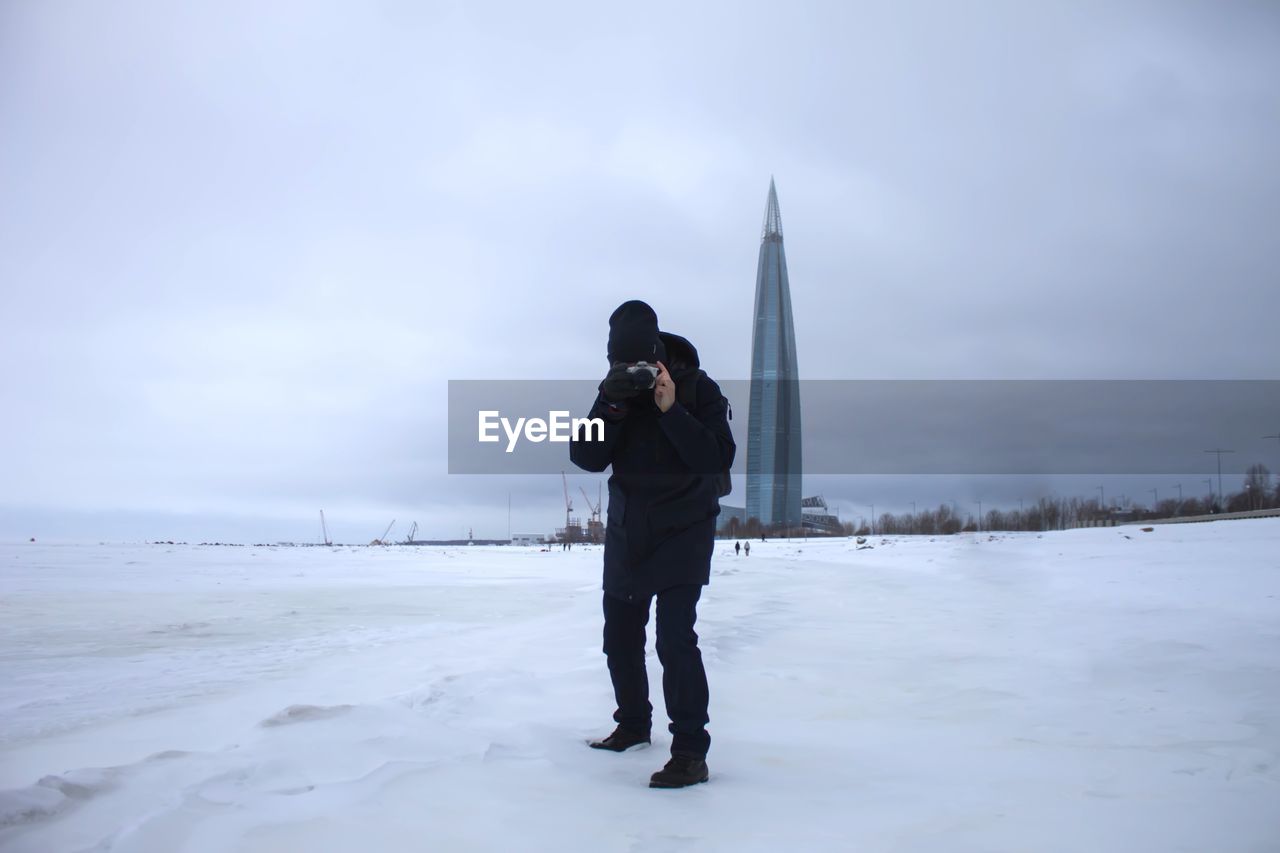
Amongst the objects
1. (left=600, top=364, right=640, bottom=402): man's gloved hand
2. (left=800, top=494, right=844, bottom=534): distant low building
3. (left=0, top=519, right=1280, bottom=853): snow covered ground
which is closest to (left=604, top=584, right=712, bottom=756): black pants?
(left=0, top=519, right=1280, bottom=853): snow covered ground

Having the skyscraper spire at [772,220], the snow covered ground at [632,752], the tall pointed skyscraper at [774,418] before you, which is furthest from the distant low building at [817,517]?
the snow covered ground at [632,752]

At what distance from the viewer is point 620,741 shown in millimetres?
2857

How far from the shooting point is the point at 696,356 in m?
2.97

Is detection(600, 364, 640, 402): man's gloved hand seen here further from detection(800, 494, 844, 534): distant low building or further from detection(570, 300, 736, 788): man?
detection(800, 494, 844, 534): distant low building

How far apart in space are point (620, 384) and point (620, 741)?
129cm

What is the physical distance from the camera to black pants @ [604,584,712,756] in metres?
2.54

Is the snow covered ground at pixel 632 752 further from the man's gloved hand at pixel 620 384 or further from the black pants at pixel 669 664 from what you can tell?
the man's gloved hand at pixel 620 384

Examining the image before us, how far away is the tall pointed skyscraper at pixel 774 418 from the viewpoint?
142 meters

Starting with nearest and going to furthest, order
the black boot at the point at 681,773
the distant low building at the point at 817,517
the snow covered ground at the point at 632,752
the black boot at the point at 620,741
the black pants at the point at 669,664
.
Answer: the snow covered ground at the point at 632,752 < the black boot at the point at 681,773 < the black pants at the point at 669,664 < the black boot at the point at 620,741 < the distant low building at the point at 817,517

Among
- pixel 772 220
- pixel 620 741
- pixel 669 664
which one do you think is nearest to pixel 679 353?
pixel 669 664

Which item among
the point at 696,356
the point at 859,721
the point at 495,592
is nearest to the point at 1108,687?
the point at 859,721

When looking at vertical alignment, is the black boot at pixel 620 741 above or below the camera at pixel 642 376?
below

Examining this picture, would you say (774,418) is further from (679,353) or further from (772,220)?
(679,353)

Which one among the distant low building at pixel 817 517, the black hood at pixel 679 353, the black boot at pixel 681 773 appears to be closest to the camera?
the black boot at pixel 681 773
